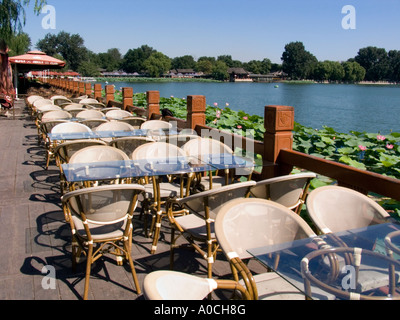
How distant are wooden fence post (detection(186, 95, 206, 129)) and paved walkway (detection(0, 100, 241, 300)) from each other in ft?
7.22

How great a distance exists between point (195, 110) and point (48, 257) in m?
3.56

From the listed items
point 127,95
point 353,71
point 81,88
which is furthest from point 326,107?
point 353,71

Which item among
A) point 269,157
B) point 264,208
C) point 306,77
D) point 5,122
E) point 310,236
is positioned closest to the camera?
point 310,236

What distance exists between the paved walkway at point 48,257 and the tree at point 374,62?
4194 inches

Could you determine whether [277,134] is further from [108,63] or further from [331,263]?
[108,63]

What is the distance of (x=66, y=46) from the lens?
93938 mm

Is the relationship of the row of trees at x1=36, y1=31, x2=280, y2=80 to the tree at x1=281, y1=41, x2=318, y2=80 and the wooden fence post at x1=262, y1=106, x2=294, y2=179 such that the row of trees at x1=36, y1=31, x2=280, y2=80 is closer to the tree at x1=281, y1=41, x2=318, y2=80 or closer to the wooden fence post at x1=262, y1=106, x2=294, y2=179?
the tree at x1=281, y1=41, x2=318, y2=80

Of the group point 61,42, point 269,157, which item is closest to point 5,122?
point 269,157

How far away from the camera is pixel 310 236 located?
2021mm

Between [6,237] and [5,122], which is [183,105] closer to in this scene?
[5,122]

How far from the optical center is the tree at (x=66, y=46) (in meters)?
93.0

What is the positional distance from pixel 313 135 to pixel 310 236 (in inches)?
191

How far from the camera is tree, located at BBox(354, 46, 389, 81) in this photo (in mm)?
97688

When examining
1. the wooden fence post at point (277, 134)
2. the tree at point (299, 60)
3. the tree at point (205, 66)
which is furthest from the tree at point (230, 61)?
the wooden fence post at point (277, 134)
